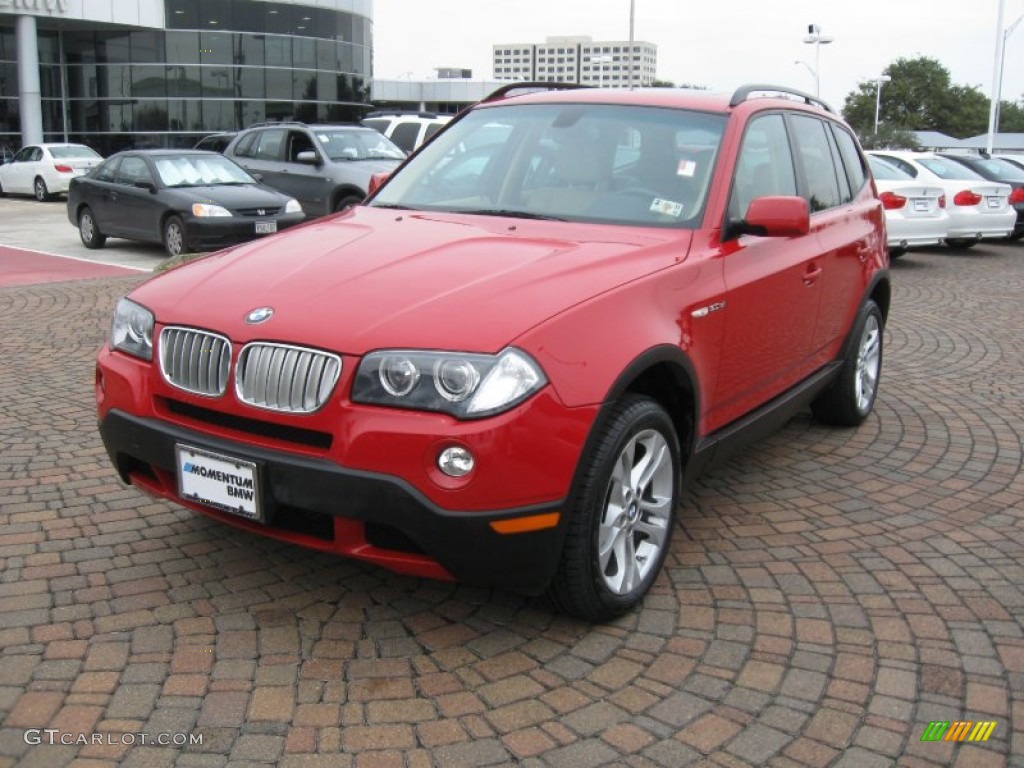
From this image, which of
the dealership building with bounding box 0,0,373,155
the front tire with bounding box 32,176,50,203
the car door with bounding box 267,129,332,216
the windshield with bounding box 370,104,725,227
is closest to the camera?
the windshield with bounding box 370,104,725,227

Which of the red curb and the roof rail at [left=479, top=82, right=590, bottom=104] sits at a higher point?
the roof rail at [left=479, top=82, right=590, bottom=104]

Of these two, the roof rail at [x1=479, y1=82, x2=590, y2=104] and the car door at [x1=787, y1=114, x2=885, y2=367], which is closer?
the car door at [x1=787, y1=114, x2=885, y2=367]

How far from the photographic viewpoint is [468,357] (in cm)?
307

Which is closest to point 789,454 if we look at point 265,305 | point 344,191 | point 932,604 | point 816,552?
point 816,552

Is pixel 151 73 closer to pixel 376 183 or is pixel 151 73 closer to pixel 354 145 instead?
pixel 354 145

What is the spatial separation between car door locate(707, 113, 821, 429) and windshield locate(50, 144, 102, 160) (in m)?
25.3

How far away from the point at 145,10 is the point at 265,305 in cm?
3705

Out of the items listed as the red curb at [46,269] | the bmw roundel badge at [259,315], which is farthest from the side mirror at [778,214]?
the red curb at [46,269]

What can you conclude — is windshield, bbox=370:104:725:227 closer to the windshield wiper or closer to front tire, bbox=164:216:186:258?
the windshield wiper

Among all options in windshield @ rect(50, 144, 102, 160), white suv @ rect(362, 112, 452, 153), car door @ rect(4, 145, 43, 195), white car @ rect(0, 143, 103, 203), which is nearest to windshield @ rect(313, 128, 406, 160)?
white suv @ rect(362, 112, 452, 153)

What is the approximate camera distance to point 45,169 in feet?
85.3

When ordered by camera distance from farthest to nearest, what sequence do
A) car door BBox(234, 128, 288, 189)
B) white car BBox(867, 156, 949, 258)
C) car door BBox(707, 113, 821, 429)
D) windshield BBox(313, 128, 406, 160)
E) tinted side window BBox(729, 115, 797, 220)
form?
car door BBox(234, 128, 288, 189), windshield BBox(313, 128, 406, 160), white car BBox(867, 156, 949, 258), tinted side window BBox(729, 115, 797, 220), car door BBox(707, 113, 821, 429)

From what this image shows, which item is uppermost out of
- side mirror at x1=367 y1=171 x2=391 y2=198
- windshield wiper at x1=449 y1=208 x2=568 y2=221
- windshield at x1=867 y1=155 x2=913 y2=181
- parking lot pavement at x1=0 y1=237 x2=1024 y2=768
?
windshield at x1=867 y1=155 x2=913 y2=181

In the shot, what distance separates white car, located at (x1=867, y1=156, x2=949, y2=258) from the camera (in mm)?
14375
